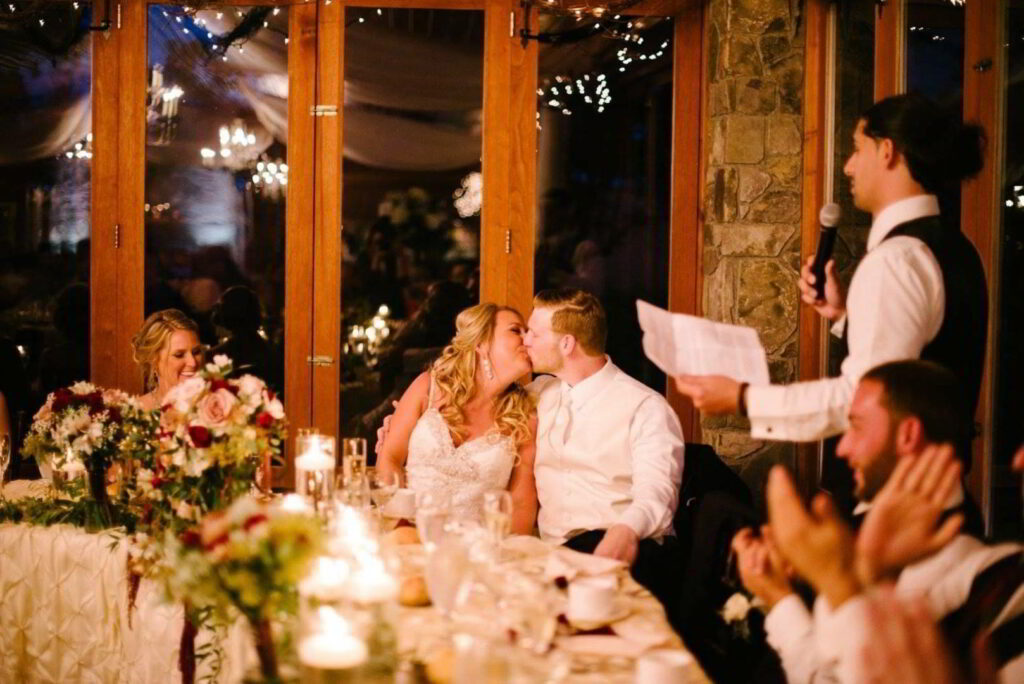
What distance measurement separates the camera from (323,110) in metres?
4.78

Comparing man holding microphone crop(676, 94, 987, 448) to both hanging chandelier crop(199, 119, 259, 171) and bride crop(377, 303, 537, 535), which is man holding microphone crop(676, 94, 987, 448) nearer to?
bride crop(377, 303, 537, 535)

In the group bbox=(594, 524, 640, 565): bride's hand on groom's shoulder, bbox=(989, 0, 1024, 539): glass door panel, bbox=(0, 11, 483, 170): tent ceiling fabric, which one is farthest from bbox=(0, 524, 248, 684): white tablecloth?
bbox=(989, 0, 1024, 539): glass door panel

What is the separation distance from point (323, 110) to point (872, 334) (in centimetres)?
297

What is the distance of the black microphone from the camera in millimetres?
2617

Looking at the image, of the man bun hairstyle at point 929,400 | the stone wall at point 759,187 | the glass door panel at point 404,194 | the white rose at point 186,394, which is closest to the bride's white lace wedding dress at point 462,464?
the glass door panel at point 404,194

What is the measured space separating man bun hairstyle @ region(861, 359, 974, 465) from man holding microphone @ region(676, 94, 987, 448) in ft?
0.88

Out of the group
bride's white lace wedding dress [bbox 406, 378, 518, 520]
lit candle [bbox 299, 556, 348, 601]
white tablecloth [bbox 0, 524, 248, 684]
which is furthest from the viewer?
bride's white lace wedding dress [bbox 406, 378, 518, 520]

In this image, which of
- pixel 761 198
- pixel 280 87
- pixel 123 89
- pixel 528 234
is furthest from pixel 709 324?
pixel 123 89

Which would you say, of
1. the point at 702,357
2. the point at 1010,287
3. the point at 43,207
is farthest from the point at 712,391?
the point at 43,207

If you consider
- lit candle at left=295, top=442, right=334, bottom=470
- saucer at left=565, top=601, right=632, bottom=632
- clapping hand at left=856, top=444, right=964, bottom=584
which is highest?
clapping hand at left=856, top=444, right=964, bottom=584

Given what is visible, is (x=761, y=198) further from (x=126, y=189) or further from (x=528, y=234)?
(x=126, y=189)

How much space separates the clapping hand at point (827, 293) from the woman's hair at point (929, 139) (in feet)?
1.03

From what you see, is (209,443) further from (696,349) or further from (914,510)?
(914,510)

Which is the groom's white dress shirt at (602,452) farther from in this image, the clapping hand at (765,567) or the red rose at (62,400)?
the red rose at (62,400)
